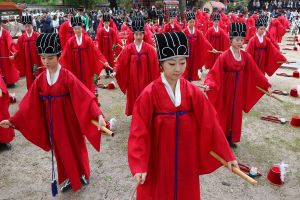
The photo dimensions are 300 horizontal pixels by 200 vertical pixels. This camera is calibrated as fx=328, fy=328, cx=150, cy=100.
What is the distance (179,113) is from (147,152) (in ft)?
1.64

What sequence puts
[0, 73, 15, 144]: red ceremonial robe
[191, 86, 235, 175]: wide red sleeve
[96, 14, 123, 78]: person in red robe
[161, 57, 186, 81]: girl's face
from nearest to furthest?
[161, 57, 186, 81]: girl's face < [191, 86, 235, 175]: wide red sleeve < [0, 73, 15, 144]: red ceremonial robe < [96, 14, 123, 78]: person in red robe

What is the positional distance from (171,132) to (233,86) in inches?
113

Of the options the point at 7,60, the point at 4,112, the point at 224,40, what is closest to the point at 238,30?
the point at 4,112

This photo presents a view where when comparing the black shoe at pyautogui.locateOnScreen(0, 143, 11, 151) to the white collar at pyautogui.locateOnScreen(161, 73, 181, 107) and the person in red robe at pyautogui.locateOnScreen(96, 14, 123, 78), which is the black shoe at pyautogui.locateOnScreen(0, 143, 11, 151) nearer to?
the white collar at pyautogui.locateOnScreen(161, 73, 181, 107)

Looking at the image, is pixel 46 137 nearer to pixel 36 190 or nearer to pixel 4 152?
pixel 36 190

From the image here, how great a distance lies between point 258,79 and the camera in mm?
5766

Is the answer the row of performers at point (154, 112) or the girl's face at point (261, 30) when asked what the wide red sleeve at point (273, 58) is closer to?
the girl's face at point (261, 30)

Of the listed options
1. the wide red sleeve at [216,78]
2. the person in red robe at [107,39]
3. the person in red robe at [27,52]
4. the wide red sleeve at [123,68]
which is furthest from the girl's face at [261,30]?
the person in red robe at [27,52]

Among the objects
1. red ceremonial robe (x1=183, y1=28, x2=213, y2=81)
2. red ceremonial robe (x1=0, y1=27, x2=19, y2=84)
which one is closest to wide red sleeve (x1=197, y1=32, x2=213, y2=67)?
red ceremonial robe (x1=183, y1=28, x2=213, y2=81)

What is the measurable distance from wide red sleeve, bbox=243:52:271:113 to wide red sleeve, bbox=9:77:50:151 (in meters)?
3.50

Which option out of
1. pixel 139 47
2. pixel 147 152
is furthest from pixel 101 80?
pixel 147 152

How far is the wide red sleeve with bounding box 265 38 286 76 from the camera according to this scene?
8.23 m

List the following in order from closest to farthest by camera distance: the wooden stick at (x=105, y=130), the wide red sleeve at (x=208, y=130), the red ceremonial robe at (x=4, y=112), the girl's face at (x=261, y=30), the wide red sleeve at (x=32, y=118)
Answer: the wide red sleeve at (x=208, y=130), the wooden stick at (x=105, y=130), the wide red sleeve at (x=32, y=118), the red ceremonial robe at (x=4, y=112), the girl's face at (x=261, y=30)

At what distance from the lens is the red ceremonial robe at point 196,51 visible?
1001 centimetres
